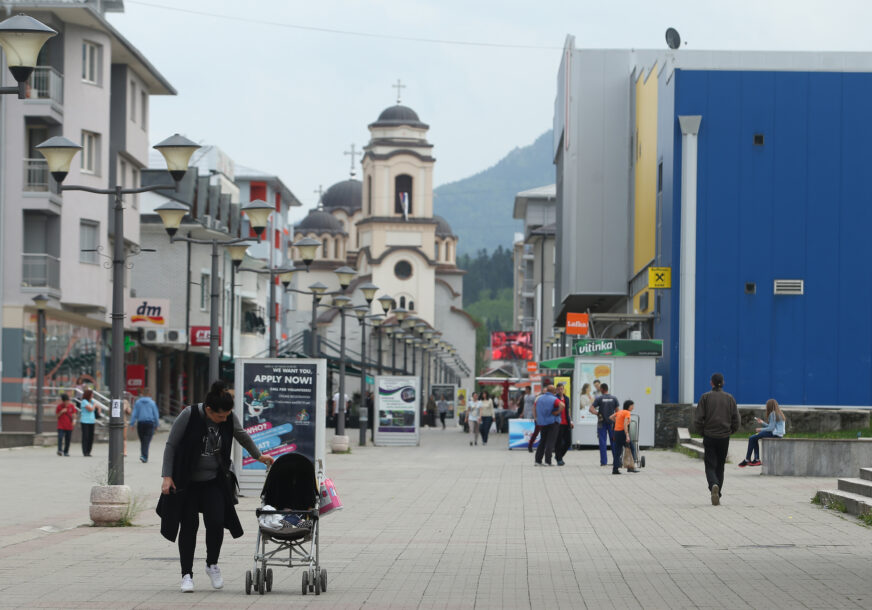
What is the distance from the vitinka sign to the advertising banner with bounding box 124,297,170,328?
21.0 metres

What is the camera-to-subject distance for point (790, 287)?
39.2 meters

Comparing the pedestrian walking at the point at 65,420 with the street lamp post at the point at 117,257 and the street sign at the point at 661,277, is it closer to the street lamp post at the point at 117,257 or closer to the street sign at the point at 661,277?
the street sign at the point at 661,277

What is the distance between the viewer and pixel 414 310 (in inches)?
4628

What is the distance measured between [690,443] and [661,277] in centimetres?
645

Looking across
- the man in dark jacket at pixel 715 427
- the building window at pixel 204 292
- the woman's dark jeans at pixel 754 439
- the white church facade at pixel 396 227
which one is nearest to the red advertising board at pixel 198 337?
the building window at pixel 204 292

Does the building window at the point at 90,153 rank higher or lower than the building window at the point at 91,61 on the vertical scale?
lower

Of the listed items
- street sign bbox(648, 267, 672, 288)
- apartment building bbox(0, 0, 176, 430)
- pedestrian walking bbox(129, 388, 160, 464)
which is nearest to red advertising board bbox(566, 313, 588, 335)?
street sign bbox(648, 267, 672, 288)

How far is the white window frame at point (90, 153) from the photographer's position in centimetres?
4644

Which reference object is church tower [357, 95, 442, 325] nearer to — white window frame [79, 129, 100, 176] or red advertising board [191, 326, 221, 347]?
red advertising board [191, 326, 221, 347]

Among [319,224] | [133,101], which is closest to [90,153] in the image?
[133,101]

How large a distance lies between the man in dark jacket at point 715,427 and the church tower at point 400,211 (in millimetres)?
97330

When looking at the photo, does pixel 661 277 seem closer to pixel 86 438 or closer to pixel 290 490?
pixel 86 438

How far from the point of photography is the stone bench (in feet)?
78.0

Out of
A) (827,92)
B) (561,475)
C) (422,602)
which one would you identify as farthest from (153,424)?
(422,602)
